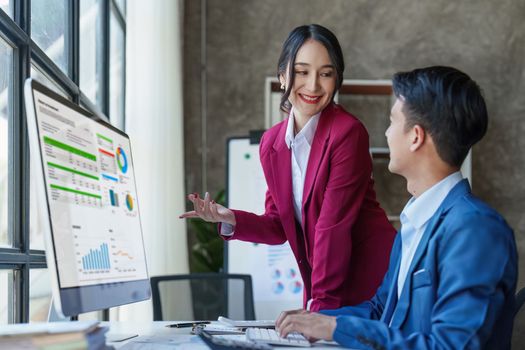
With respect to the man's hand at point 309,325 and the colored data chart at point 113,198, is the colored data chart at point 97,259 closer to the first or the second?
the colored data chart at point 113,198

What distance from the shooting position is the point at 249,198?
4.08m

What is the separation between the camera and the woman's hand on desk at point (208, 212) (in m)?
1.87

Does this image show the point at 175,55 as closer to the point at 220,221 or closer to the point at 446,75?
the point at 220,221

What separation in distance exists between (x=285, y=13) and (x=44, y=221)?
4.08m

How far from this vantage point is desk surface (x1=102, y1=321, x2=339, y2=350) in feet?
4.46

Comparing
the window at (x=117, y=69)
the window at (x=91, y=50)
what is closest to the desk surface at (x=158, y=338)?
the window at (x=91, y=50)

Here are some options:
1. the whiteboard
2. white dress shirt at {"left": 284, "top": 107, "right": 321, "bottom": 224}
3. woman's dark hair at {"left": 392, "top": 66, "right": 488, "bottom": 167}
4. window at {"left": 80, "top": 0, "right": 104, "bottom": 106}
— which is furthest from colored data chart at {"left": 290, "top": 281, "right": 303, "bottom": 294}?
woman's dark hair at {"left": 392, "top": 66, "right": 488, "bottom": 167}

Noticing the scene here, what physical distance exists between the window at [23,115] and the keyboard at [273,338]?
52cm

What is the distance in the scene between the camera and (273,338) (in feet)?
4.51

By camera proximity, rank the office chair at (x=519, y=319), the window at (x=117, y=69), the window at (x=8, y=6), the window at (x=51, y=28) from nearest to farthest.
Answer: the office chair at (x=519, y=319), the window at (x=8, y=6), the window at (x=51, y=28), the window at (x=117, y=69)

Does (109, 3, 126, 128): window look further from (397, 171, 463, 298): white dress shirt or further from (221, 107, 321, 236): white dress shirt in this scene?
(397, 171, 463, 298): white dress shirt

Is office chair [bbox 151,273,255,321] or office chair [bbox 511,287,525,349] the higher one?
office chair [bbox 511,287,525,349]

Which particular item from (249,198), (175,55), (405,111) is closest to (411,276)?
(405,111)

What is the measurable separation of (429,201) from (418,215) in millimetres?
39
